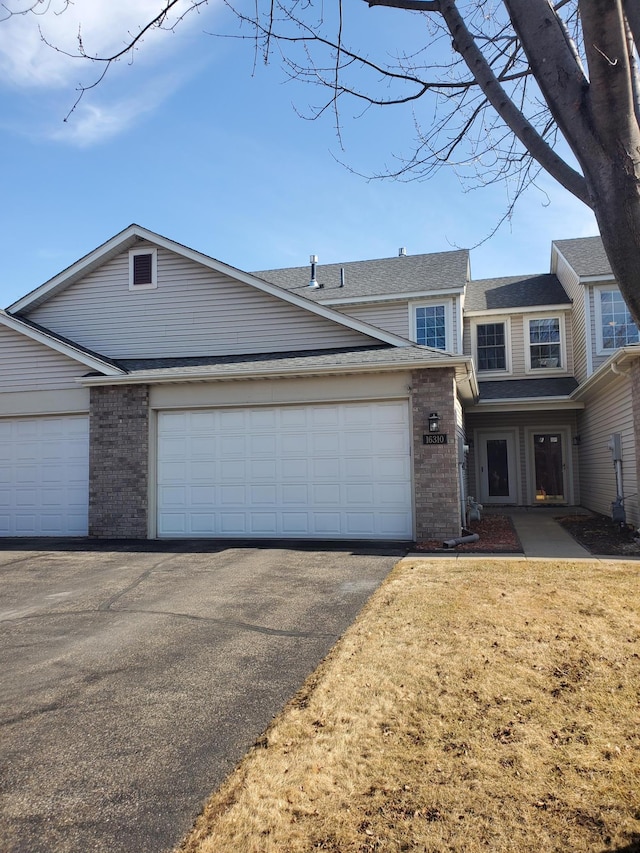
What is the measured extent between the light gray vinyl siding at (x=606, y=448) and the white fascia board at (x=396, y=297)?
4.59 metres

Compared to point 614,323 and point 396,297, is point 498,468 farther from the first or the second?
point 396,297

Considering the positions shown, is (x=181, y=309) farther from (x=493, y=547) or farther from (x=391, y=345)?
(x=493, y=547)

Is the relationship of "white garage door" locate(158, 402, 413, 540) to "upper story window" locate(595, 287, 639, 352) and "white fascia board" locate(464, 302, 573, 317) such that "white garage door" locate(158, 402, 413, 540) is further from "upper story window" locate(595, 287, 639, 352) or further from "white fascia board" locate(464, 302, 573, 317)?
"white fascia board" locate(464, 302, 573, 317)

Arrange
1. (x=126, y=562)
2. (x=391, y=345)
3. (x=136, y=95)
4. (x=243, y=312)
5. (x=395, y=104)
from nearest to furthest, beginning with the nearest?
(x=395, y=104) < (x=136, y=95) < (x=126, y=562) < (x=391, y=345) < (x=243, y=312)

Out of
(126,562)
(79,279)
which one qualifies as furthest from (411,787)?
(79,279)

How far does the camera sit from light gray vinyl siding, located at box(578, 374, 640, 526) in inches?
474

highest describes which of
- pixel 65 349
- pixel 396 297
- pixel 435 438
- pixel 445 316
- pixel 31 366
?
pixel 396 297

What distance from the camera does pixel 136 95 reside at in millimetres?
5711

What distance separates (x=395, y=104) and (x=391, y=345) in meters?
7.65

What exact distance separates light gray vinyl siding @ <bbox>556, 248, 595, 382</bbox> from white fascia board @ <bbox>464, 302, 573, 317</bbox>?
30 centimetres

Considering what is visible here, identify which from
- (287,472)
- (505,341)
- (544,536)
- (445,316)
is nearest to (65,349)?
(287,472)

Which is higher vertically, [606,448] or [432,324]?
[432,324]

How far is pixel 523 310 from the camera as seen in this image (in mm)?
17984

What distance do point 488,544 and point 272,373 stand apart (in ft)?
16.1
